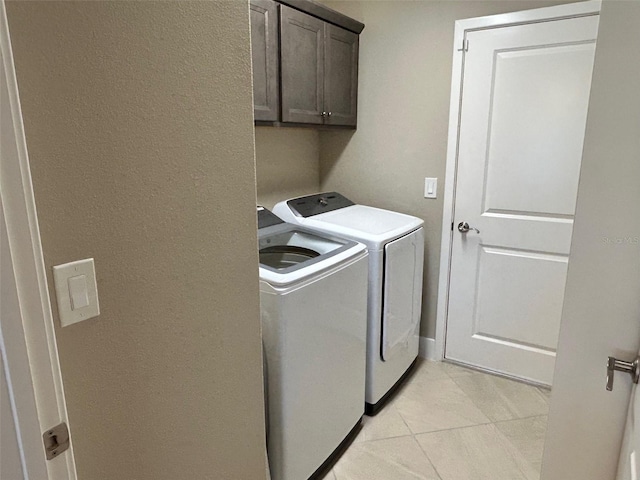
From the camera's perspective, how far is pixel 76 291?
0.75m

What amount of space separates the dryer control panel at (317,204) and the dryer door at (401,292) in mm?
502

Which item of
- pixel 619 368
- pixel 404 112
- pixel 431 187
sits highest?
pixel 404 112

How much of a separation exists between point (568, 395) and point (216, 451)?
0.96 meters

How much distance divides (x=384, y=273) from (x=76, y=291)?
1.63m

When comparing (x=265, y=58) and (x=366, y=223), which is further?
(x=366, y=223)

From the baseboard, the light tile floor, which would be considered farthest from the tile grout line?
the baseboard

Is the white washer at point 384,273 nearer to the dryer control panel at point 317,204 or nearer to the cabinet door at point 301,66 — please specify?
the dryer control panel at point 317,204

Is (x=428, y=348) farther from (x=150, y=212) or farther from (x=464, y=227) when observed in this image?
(x=150, y=212)

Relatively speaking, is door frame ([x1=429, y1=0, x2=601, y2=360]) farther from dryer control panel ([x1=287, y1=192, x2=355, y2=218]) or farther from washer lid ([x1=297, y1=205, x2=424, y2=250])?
dryer control panel ([x1=287, y1=192, x2=355, y2=218])

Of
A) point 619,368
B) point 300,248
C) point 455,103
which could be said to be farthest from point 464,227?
point 619,368

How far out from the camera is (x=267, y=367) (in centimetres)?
161

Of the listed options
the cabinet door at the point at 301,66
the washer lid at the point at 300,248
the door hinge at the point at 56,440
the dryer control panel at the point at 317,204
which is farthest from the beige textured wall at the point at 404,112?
the door hinge at the point at 56,440

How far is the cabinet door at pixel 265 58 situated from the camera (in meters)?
1.94

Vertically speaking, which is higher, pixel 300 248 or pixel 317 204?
pixel 317 204
